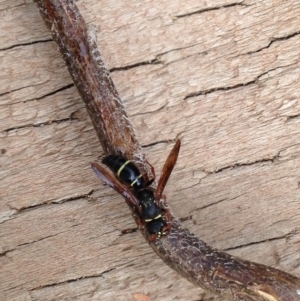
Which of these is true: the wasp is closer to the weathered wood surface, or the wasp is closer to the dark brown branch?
the dark brown branch

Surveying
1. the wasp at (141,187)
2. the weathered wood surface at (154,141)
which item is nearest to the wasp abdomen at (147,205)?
the wasp at (141,187)

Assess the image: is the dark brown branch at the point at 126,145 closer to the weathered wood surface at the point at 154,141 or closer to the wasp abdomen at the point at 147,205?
the wasp abdomen at the point at 147,205

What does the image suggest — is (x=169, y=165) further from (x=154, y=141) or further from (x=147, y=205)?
(x=154, y=141)

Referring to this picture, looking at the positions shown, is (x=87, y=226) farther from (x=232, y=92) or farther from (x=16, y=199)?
(x=232, y=92)

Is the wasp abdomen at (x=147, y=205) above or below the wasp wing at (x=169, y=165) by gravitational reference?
below

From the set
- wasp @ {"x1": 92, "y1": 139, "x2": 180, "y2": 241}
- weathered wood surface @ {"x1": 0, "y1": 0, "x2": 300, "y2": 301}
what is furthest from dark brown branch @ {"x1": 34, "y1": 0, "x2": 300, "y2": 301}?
weathered wood surface @ {"x1": 0, "y1": 0, "x2": 300, "y2": 301}

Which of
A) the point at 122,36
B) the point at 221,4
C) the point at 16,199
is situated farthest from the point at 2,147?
the point at 221,4

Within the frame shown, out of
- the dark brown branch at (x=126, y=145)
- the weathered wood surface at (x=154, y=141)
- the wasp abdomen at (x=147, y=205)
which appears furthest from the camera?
the weathered wood surface at (x=154, y=141)
